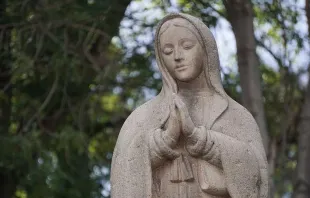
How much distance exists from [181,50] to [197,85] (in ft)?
1.19

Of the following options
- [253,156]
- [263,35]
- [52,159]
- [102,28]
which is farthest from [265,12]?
[253,156]

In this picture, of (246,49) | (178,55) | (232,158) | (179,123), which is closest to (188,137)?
(179,123)

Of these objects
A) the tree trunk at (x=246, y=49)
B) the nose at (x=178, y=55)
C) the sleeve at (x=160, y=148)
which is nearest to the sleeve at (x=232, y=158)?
the sleeve at (x=160, y=148)

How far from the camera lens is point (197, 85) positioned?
1062 centimetres

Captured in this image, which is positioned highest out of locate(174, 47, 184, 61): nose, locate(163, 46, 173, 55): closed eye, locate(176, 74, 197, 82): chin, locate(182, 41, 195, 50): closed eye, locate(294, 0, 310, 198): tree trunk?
locate(182, 41, 195, 50): closed eye

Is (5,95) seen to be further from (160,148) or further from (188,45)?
(160,148)

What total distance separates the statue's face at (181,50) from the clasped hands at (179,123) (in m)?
0.40

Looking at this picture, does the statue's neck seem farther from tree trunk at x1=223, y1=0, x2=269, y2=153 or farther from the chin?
tree trunk at x1=223, y1=0, x2=269, y2=153

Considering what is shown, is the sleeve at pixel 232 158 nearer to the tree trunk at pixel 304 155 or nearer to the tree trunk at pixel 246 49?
the tree trunk at pixel 246 49

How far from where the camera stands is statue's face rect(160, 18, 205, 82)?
10453 mm

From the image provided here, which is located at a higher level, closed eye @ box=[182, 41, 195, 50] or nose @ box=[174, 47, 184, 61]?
closed eye @ box=[182, 41, 195, 50]

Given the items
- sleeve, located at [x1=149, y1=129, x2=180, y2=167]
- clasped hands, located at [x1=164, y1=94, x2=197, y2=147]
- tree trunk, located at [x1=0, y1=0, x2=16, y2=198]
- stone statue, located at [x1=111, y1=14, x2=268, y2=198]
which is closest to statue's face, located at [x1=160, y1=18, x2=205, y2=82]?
stone statue, located at [x1=111, y1=14, x2=268, y2=198]

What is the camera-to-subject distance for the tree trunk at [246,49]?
16016 millimetres

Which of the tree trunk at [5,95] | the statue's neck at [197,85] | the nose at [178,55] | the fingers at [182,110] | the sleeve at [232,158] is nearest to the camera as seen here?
the fingers at [182,110]
